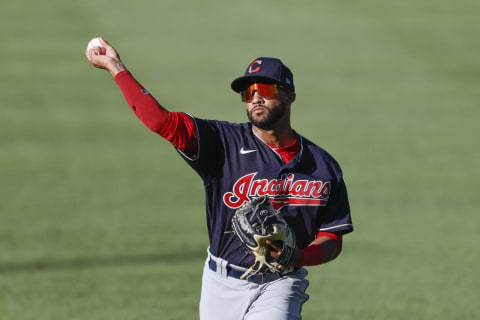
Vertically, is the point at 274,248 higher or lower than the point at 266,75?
lower

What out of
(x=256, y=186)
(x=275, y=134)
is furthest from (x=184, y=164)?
(x=256, y=186)

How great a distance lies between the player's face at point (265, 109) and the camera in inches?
226

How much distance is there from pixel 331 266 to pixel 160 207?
3.59 m

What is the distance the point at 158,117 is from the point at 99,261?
6.66 metres

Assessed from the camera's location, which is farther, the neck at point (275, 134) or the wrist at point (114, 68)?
the neck at point (275, 134)

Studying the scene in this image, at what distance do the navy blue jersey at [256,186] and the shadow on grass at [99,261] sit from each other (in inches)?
230

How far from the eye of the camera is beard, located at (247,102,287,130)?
5.74 metres

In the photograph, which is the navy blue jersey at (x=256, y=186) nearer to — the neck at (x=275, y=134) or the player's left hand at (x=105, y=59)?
the neck at (x=275, y=134)

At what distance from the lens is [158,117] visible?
5.37 meters

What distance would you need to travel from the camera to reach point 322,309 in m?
10.0

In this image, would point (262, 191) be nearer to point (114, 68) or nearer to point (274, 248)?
point (274, 248)

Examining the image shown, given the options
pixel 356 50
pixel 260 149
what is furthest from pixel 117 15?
pixel 260 149

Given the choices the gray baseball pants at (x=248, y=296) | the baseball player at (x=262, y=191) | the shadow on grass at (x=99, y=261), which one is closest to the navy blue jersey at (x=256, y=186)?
the baseball player at (x=262, y=191)

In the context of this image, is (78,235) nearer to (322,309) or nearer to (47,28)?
(322,309)
